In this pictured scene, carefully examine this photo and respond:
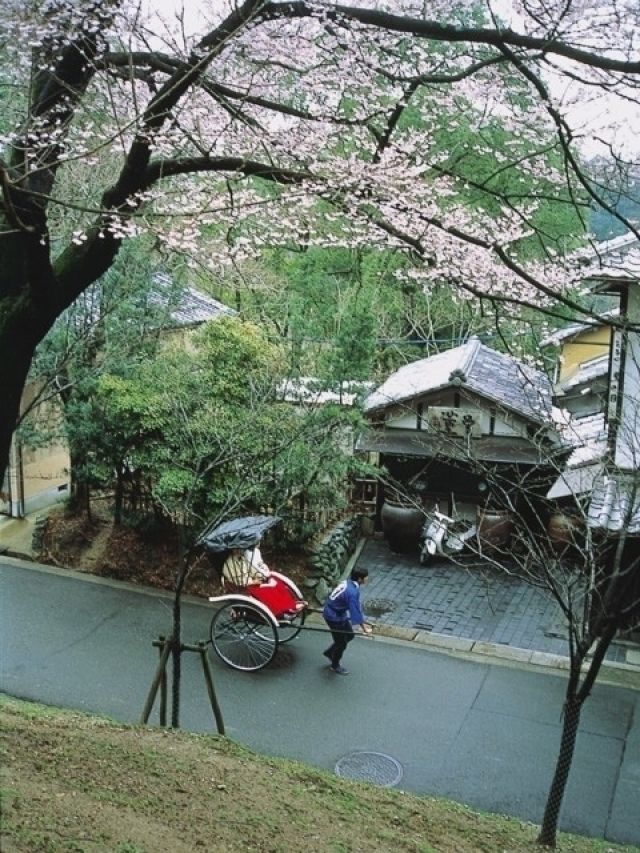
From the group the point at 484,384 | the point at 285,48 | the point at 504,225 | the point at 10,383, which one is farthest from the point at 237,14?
the point at 484,384

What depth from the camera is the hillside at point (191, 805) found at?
477cm

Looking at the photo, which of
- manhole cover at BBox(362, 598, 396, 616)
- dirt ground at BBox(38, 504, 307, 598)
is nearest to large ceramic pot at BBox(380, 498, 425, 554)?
manhole cover at BBox(362, 598, 396, 616)

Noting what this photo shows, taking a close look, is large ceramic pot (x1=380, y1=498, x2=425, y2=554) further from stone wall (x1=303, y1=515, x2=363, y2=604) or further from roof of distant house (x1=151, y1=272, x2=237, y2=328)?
roof of distant house (x1=151, y1=272, x2=237, y2=328)

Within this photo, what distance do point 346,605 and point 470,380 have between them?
7.09m

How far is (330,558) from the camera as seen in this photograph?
Result: 14.5 metres

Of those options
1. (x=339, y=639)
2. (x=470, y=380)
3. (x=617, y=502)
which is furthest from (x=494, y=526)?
(x=617, y=502)

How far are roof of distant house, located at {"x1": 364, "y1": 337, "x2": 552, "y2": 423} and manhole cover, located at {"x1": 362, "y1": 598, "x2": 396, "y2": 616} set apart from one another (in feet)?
12.2

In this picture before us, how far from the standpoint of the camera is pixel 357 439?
14781mm

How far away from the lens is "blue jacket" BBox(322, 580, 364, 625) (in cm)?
1072

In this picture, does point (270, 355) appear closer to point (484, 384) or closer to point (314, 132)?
point (484, 384)

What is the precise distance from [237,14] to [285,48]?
1.32 m

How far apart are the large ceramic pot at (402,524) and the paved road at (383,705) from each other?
4.16 meters

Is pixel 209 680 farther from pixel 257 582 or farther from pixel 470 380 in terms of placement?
pixel 470 380

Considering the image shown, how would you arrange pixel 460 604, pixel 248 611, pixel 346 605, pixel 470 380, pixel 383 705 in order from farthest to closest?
pixel 470 380 → pixel 460 604 → pixel 248 611 → pixel 346 605 → pixel 383 705
